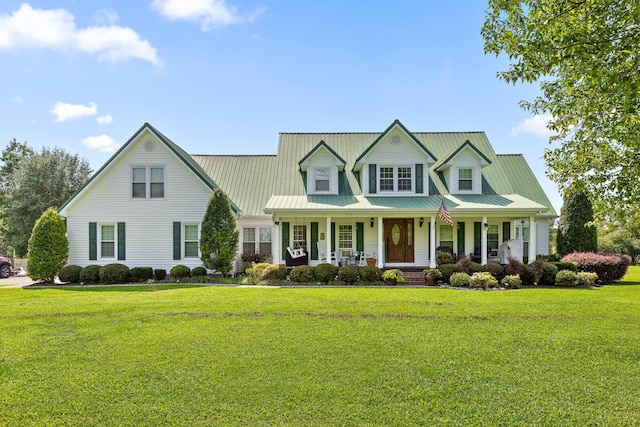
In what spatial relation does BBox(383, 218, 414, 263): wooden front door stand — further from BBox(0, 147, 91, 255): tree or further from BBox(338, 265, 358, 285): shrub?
BBox(0, 147, 91, 255): tree

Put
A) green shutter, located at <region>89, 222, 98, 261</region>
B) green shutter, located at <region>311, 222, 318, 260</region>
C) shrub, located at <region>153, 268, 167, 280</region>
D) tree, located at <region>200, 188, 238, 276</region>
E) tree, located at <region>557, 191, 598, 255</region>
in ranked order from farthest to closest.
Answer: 1. tree, located at <region>557, 191, 598, 255</region>
2. green shutter, located at <region>311, 222, 318, 260</region>
3. green shutter, located at <region>89, 222, 98, 261</region>
4. shrub, located at <region>153, 268, 167, 280</region>
5. tree, located at <region>200, 188, 238, 276</region>

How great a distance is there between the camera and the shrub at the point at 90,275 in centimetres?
1611

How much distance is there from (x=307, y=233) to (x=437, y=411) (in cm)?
1475

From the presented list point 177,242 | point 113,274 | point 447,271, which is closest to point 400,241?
point 447,271

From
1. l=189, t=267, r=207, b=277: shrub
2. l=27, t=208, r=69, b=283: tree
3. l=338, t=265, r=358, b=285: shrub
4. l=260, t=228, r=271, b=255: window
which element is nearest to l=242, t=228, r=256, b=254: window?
l=260, t=228, r=271, b=255: window

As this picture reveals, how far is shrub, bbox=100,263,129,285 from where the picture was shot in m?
16.1

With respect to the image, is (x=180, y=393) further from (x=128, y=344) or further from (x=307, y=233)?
(x=307, y=233)

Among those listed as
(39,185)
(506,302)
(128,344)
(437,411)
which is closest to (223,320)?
(128,344)

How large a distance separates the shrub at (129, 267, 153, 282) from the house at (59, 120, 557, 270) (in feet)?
4.68

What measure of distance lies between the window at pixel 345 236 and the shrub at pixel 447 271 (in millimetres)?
4907

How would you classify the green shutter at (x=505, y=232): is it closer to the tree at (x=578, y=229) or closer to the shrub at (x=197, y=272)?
the tree at (x=578, y=229)

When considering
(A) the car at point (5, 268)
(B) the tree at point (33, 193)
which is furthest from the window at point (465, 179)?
(B) the tree at point (33, 193)

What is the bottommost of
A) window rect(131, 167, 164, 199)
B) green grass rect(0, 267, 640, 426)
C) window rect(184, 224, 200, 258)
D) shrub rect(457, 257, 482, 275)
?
green grass rect(0, 267, 640, 426)

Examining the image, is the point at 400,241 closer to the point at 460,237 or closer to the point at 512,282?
the point at 460,237
